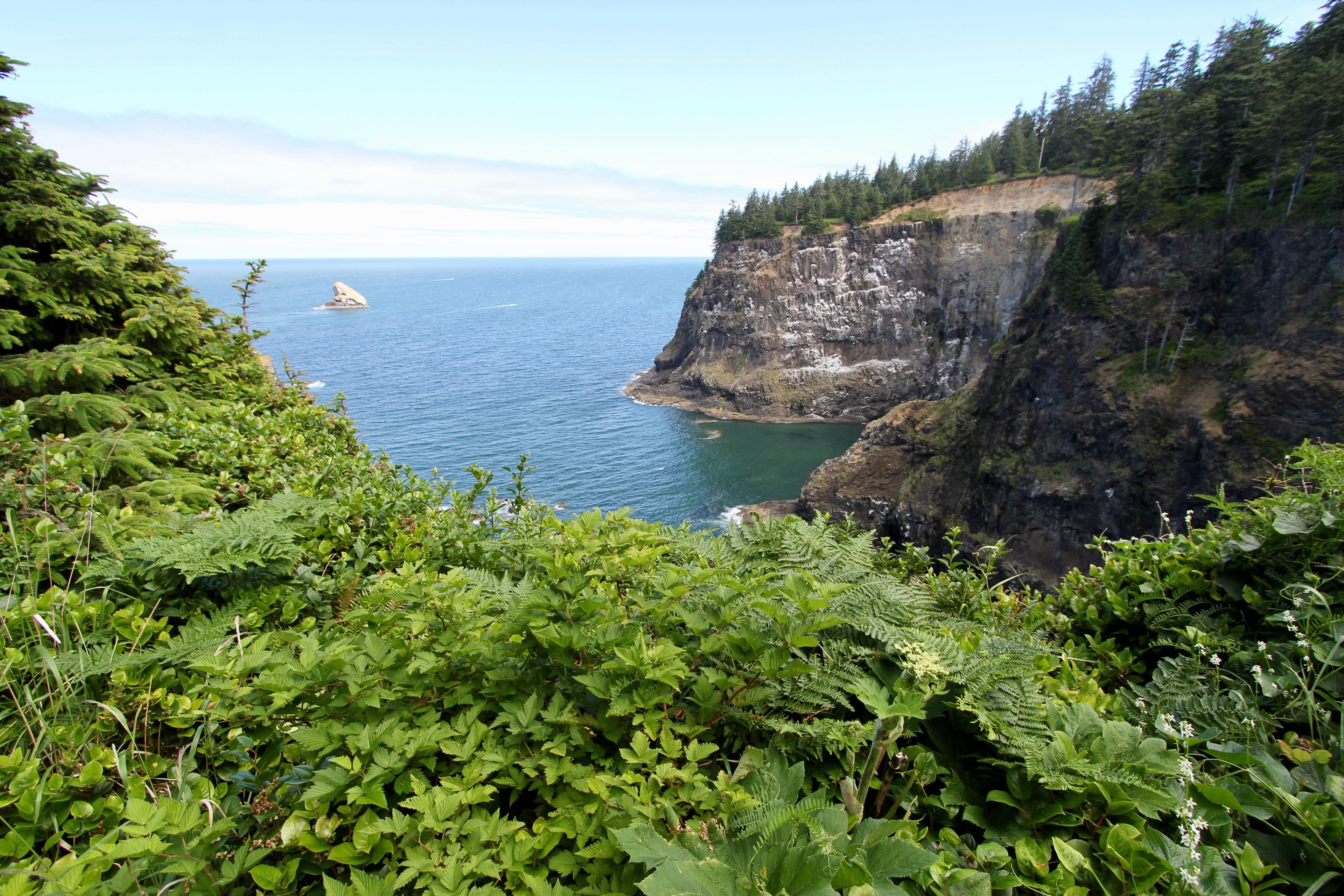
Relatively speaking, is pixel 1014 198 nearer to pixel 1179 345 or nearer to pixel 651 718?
pixel 1179 345

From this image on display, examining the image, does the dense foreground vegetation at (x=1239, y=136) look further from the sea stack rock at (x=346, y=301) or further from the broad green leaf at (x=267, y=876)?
the sea stack rock at (x=346, y=301)

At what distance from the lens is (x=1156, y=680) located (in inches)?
152

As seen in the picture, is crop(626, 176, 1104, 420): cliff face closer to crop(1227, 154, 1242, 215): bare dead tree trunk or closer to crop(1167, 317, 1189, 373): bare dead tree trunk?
crop(1227, 154, 1242, 215): bare dead tree trunk

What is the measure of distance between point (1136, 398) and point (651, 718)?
46.5 meters

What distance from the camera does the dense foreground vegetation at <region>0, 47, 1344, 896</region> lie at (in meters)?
2.44

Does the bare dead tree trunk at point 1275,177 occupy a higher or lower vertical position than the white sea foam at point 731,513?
higher

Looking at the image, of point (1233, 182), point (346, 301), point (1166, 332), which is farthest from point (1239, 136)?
point (346, 301)

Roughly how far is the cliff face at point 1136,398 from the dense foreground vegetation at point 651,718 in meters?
36.8

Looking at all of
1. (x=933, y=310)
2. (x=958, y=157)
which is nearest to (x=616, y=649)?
(x=933, y=310)

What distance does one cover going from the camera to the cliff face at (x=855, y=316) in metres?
77.9

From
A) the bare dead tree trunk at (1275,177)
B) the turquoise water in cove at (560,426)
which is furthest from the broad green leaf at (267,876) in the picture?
the bare dead tree trunk at (1275,177)

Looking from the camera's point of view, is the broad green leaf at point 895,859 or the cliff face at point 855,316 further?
the cliff face at point 855,316

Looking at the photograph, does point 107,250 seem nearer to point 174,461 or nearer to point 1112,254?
point 174,461

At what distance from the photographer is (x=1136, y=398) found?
3847 cm
